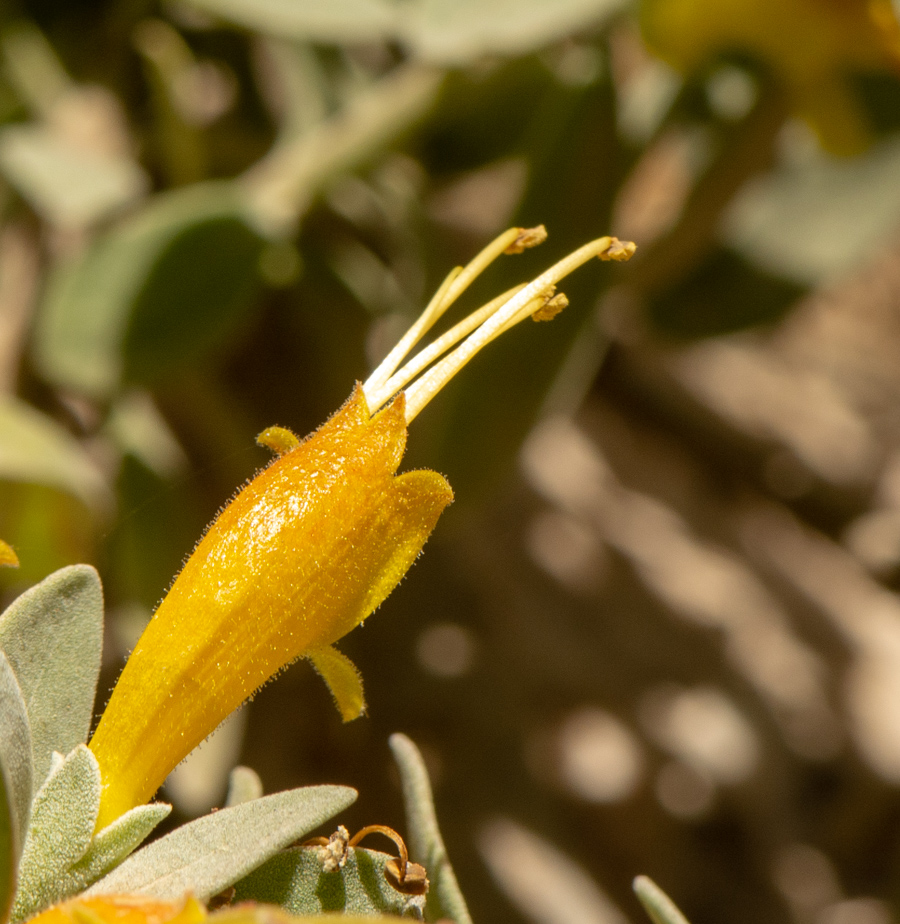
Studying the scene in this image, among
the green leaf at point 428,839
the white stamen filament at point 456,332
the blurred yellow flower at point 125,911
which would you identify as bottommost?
the green leaf at point 428,839

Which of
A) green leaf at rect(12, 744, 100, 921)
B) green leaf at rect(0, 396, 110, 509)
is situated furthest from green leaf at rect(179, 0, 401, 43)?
green leaf at rect(12, 744, 100, 921)

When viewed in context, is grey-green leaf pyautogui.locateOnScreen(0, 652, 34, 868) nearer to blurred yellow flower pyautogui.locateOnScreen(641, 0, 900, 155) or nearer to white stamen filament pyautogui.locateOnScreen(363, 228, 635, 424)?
white stamen filament pyautogui.locateOnScreen(363, 228, 635, 424)

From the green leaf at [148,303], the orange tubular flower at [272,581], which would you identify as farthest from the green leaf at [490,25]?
the orange tubular flower at [272,581]

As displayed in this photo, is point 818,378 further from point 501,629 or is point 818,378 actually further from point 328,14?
point 328,14

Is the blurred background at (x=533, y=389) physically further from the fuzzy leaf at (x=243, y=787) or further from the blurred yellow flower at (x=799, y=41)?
the fuzzy leaf at (x=243, y=787)

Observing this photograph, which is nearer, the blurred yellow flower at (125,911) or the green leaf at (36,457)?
the blurred yellow flower at (125,911)

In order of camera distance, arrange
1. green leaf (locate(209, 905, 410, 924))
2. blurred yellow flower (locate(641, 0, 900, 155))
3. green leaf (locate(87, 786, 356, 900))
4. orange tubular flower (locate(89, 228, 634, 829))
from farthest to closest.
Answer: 1. blurred yellow flower (locate(641, 0, 900, 155))
2. orange tubular flower (locate(89, 228, 634, 829))
3. green leaf (locate(87, 786, 356, 900))
4. green leaf (locate(209, 905, 410, 924))

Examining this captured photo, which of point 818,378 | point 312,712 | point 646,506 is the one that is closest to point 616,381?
point 646,506
